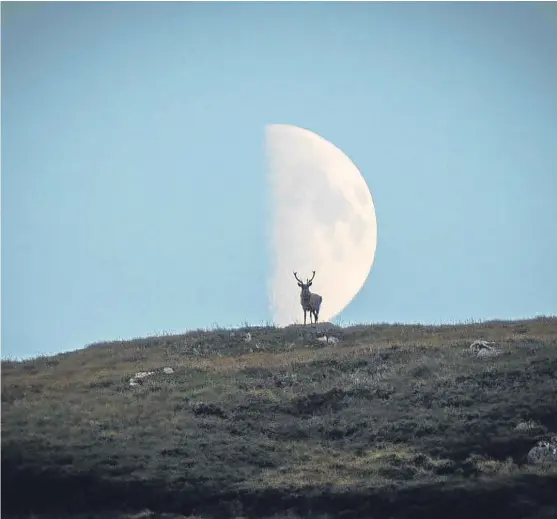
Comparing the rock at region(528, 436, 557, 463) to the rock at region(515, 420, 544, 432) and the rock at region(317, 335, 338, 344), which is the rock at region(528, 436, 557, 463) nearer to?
the rock at region(515, 420, 544, 432)

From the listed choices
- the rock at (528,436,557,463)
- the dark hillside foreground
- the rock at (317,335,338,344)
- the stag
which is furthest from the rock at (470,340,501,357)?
the stag

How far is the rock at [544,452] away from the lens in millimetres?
26773

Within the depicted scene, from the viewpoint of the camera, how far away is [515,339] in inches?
1490

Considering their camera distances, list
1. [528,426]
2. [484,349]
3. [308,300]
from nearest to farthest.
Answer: [528,426], [484,349], [308,300]

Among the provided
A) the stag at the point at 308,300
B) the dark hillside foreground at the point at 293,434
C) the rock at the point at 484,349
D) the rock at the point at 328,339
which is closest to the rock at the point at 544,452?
the dark hillside foreground at the point at 293,434

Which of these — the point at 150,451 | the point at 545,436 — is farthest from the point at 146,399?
the point at 545,436

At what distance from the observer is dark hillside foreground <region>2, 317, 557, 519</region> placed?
2511 cm

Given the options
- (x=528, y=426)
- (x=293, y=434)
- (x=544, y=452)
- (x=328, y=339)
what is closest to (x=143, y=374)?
(x=293, y=434)

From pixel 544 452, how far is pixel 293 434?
7627 mm

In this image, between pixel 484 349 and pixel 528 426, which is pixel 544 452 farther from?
pixel 484 349

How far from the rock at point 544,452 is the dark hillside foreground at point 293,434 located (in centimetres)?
6

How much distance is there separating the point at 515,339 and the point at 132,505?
18.5 m

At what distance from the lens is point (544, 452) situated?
88.7 ft

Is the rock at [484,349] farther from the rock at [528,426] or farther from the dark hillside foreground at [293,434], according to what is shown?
the rock at [528,426]
